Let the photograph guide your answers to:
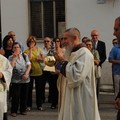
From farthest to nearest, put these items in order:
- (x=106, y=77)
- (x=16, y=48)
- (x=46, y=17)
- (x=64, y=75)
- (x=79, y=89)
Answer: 1. (x=46, y=17)
2. (x=106, y=77)
3. (x=16, y=48)
4. (x=79, y=89)
5. (x=64, y=75)

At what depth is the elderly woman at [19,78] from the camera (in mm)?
10602

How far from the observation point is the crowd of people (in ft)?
21.0

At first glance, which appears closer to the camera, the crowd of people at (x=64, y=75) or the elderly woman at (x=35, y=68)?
the crowd of people at (x=64, y=75)

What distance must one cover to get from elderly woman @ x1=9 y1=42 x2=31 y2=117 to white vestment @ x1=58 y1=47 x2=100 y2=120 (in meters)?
4.11

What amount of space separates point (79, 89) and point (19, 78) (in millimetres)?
4397

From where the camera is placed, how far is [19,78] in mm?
10711

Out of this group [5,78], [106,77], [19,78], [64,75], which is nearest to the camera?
[64,75]

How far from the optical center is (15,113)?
35.4 ft

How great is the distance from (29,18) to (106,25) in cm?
275

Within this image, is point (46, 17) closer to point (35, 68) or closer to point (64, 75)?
point (35, 68)

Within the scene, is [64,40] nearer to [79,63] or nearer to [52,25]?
[79,63]

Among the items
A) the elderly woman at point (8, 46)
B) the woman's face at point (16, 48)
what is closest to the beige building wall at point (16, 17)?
the elderly woman at point (8, 46)

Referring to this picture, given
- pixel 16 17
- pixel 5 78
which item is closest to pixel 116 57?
pixel 5 78

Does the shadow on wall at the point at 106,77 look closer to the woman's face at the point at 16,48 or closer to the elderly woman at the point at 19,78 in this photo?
the elderly woman at the point at 19,78
